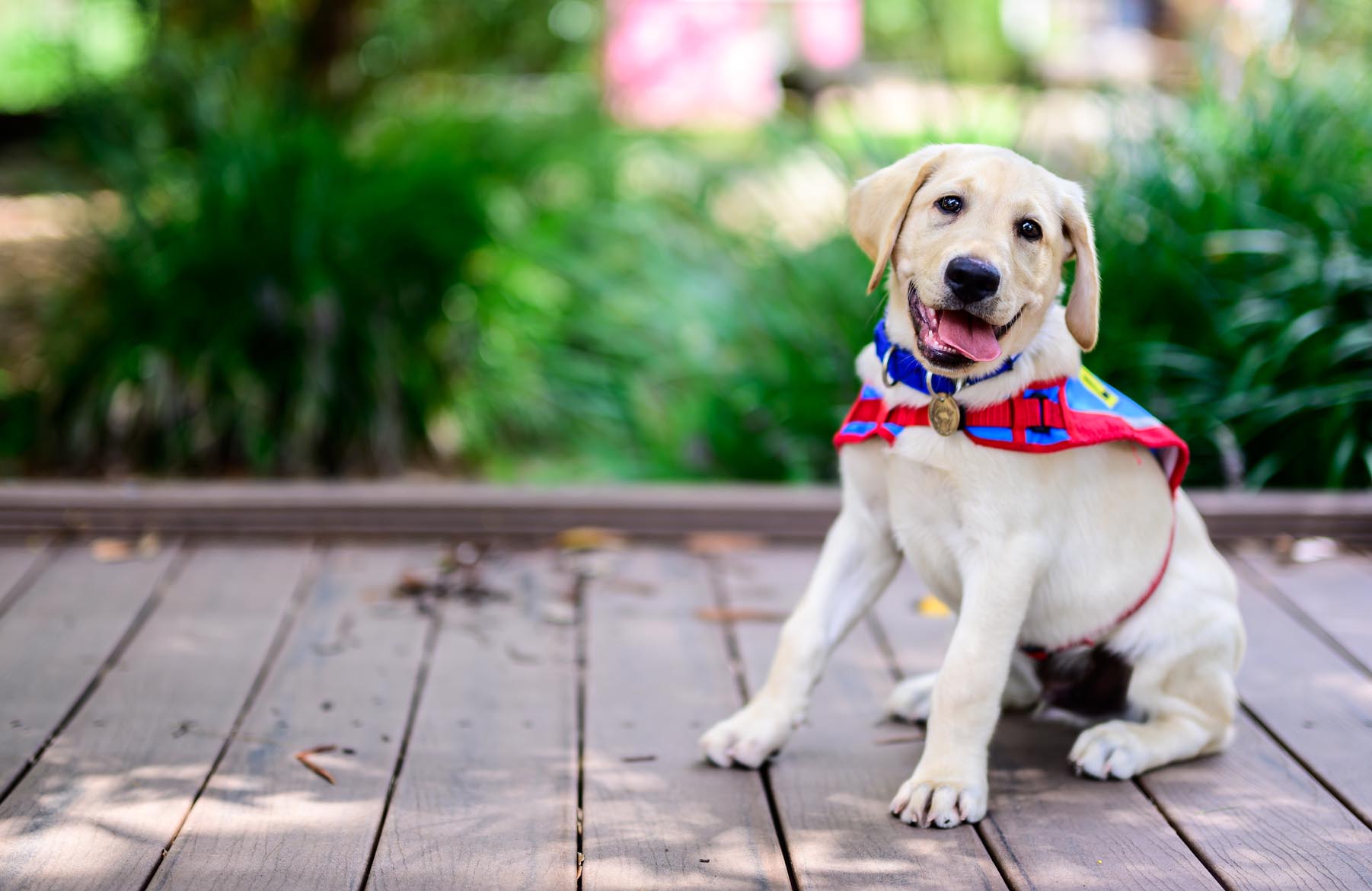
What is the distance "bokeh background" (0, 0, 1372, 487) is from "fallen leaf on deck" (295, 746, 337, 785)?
241cm

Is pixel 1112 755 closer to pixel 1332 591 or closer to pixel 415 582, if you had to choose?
pixel 1332 591

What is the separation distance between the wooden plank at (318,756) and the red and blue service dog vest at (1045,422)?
43.3 inches

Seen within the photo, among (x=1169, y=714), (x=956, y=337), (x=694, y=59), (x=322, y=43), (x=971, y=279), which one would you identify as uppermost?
(x=694, y=59)

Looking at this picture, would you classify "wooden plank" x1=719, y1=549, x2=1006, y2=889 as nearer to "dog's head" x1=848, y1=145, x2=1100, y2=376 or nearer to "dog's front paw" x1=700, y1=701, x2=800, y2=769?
"dog's front paw" x1=700, y1=701, x2=800, y2=769

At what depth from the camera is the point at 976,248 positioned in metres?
2.21

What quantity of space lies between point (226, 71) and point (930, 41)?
11558 millimetres

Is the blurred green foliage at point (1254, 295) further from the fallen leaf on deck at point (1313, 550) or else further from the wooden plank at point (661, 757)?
the wooden plank at point (661, 757)

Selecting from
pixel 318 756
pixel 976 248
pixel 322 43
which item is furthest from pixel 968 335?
pixel 322 43

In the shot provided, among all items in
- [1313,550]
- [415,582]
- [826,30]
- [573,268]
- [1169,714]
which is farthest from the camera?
[826,30]

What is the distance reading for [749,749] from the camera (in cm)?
251

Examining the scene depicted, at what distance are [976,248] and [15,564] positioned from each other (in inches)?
108

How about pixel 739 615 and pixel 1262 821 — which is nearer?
pixel 1262 821

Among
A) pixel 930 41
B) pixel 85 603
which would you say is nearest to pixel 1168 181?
pixel 85 603

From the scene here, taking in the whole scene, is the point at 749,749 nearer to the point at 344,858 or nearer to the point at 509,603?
the point at 344,858
